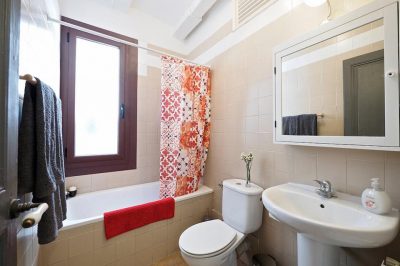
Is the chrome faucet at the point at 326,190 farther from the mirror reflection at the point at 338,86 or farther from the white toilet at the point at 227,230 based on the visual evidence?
the white toilet at the point at 227,230

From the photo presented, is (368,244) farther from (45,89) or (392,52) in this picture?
(45,89)

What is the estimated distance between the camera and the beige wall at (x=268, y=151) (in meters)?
0.99

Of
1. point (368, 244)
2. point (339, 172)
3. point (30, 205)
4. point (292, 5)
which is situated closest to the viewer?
point (30, 205)

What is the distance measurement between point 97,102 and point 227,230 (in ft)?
6.22

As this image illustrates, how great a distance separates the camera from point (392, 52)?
0.81 meters

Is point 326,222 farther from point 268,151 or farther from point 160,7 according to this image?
point 160,7

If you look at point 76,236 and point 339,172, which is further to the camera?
point 76,236

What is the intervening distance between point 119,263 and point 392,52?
217 centimetres

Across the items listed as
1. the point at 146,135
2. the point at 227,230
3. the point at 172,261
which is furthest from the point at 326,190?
the point at 146,135

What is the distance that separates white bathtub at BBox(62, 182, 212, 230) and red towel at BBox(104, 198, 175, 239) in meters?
0.15

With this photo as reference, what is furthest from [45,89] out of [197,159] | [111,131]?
[197,159]

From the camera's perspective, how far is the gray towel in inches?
44.9

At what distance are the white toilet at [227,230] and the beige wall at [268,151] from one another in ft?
0.62

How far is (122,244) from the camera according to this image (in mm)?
1469
